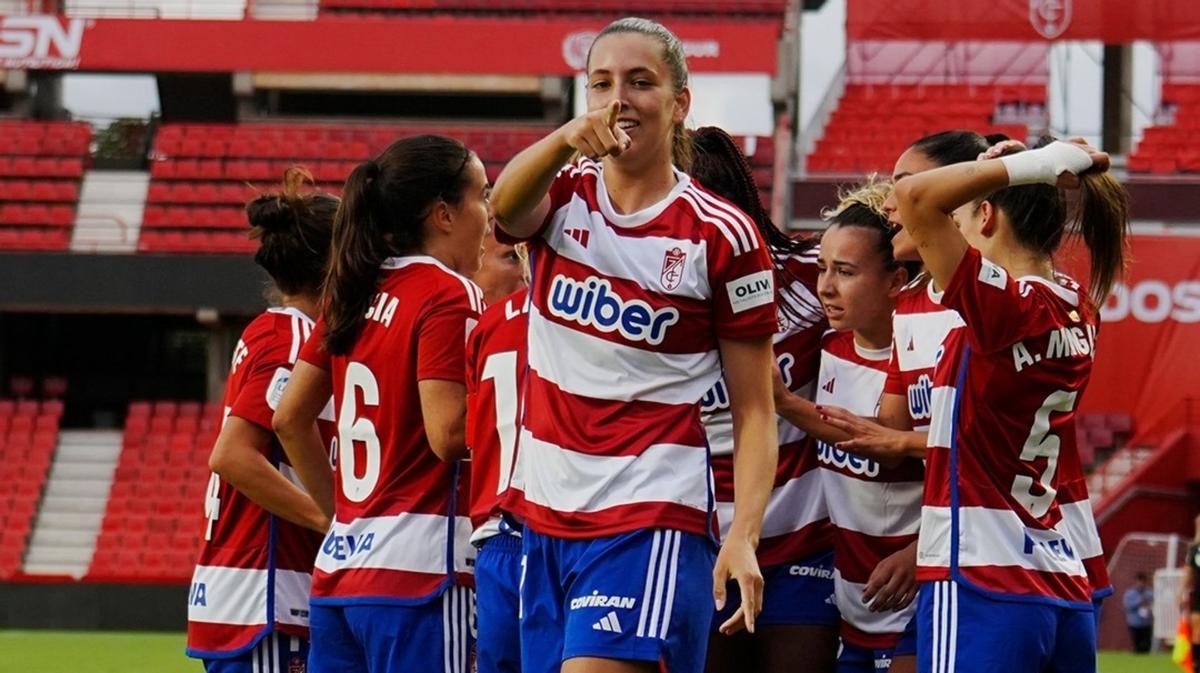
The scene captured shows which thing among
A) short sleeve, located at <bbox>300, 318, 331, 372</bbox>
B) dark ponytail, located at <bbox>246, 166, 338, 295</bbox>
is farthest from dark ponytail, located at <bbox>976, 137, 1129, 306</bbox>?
dark ponytail, located at <bbox>246, 166, 338, 295</bbox>

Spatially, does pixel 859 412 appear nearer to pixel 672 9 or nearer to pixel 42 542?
pixel 42 542

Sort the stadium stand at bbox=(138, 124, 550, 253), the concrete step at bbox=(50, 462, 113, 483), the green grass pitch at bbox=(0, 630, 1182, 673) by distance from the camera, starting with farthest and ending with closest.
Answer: the stadium stand at bbox=(138, 124, 550, 253), the concrete step at bbox=(50, 462, 113, 483), the green grass pitch at bbox=(0, 630, 1182, 673)

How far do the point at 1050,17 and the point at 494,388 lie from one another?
22.6m

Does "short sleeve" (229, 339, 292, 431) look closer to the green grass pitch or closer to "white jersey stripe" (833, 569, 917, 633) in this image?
"white jersey stripe" (833, 569, 917, 633)

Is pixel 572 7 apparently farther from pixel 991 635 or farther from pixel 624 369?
pixel 624 369

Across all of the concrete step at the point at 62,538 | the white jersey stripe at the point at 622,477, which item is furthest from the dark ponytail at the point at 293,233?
the concrete step at the point at 62,538

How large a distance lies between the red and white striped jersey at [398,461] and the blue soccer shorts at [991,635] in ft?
3.61

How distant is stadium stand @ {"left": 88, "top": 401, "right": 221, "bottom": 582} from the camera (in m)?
22.7

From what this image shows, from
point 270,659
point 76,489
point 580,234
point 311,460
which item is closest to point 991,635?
point 580,234

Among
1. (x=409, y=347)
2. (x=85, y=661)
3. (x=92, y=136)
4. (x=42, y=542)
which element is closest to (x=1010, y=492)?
(x=409, y=347)

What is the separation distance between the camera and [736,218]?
12.7ft

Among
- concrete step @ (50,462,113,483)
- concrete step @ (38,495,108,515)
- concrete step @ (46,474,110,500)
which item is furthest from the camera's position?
concrete step @ (50,462,113,483)

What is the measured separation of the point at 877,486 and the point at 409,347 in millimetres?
1361

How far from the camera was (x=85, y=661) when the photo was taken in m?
15.2
